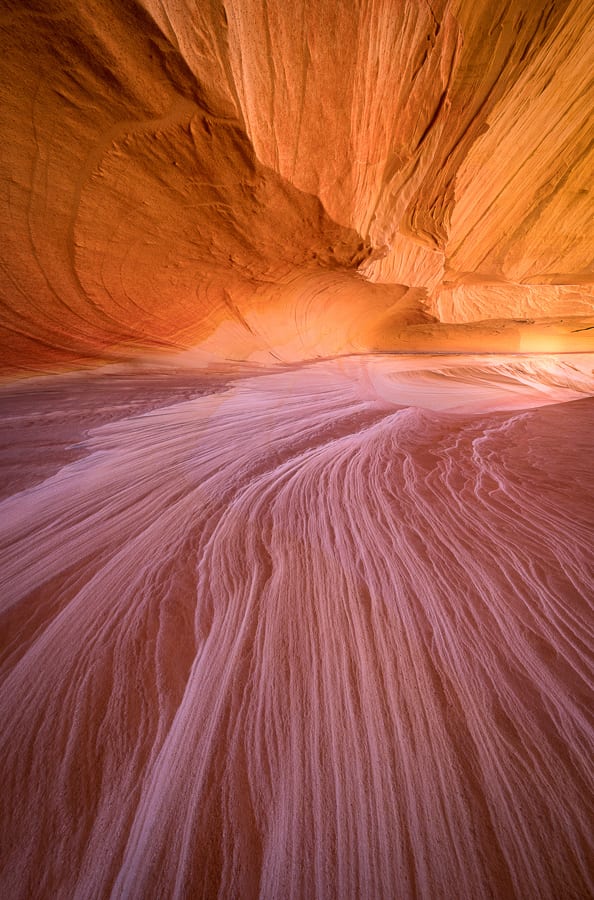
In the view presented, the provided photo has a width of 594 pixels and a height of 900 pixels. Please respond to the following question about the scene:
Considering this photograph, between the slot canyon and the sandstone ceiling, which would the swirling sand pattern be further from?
the sandstone ceiling

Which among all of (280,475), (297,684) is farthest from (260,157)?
(297,684)

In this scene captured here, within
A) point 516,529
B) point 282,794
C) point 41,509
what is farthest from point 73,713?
point 516,529

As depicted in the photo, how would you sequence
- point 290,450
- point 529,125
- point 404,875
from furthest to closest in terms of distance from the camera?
point 529,125
point 290,450
point 404,875

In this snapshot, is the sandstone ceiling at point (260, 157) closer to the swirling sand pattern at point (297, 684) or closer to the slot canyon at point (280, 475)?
the slot canyon at point (280, 475)

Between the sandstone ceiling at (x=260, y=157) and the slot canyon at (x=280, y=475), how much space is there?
0.08 ft

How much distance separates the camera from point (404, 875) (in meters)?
0.45

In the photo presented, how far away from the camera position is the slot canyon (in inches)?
19.7

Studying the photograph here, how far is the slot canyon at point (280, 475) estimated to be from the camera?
50cm

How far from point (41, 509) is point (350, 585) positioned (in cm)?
123

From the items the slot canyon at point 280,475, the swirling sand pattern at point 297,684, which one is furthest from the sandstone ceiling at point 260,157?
the swirling sand pattern at point 297,684

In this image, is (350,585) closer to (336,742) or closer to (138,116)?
(336,742)

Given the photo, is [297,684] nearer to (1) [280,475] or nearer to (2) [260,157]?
(1) [280,475]

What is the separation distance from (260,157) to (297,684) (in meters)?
3.69

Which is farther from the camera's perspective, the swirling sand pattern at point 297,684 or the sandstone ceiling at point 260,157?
the sandstone ceiling at point 260,157
